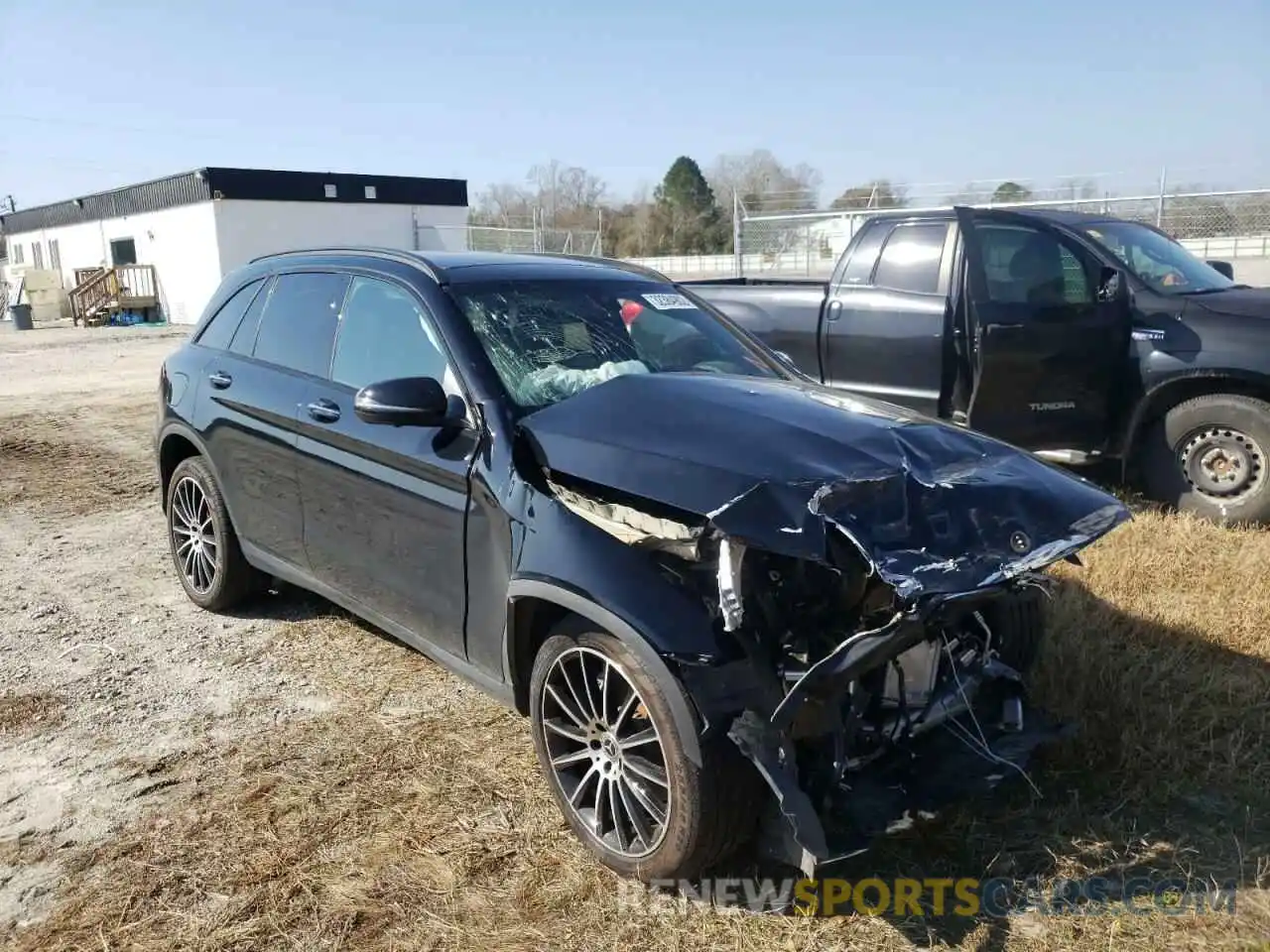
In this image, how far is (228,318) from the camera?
5.04 m

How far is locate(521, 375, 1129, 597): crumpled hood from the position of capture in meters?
2.62

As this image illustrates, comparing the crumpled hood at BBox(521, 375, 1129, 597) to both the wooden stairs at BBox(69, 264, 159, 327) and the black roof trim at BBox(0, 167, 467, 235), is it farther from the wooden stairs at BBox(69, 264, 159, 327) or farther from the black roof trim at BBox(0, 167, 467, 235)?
the wooden stairs at BBox(69, 264, 159, 327)

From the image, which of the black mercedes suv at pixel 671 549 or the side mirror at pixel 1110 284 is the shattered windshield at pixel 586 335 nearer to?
the black mercedes suv at pixel 671 549

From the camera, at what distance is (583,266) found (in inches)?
171

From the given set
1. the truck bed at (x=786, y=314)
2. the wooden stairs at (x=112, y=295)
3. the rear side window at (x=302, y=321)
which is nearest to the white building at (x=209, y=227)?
the wooden stairs at (x=112, y=295)

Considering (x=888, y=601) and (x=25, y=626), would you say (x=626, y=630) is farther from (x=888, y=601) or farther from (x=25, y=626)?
(x=25, y=626)

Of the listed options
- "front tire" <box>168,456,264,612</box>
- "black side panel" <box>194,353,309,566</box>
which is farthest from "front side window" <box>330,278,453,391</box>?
"front tire" <box>168,456,264,612</box>

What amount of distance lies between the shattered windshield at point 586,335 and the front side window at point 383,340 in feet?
0.59

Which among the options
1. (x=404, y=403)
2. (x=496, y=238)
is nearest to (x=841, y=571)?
(x=404, y=403)

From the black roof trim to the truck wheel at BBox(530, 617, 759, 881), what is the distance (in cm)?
3119

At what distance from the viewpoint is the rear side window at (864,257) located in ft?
23.9

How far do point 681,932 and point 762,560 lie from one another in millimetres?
1050

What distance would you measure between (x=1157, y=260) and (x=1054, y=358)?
1.25 metres

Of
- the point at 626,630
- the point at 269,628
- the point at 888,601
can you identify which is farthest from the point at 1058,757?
the point at 269,628
